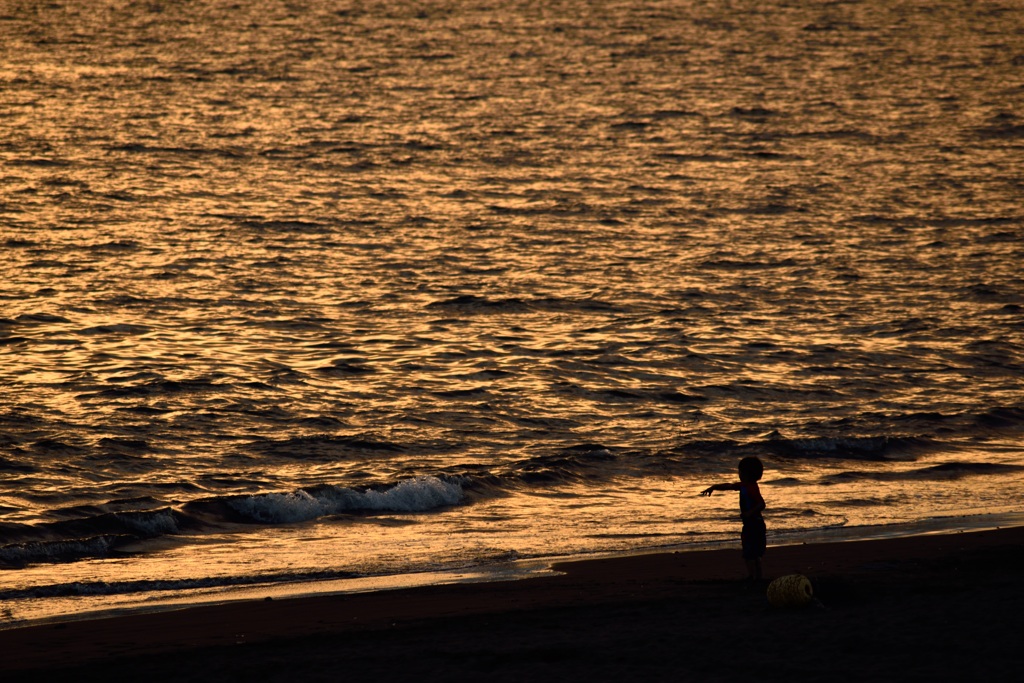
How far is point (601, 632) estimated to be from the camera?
10.7m

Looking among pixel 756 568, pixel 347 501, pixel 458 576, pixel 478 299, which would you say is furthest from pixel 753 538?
pixel 478 299

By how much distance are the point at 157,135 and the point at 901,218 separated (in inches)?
962

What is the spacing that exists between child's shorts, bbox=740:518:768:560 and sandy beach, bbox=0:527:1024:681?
0.35 meters

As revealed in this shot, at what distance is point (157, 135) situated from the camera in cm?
4441

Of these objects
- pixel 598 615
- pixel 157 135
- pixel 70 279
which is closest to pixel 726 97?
pixel 157 135

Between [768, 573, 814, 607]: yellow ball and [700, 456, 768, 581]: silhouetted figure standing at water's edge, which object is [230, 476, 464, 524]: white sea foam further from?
[768, 573, 814, 607]: yellow ball

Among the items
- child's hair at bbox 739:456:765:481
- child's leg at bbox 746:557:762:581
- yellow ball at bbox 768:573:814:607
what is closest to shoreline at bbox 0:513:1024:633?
child's leg at bbox 746:557:762:581

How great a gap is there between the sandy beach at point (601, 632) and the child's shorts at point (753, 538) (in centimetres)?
35

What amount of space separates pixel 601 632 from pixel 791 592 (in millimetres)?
1619

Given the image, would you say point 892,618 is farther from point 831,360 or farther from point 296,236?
point 296,236

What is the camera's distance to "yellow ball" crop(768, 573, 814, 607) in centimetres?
1084

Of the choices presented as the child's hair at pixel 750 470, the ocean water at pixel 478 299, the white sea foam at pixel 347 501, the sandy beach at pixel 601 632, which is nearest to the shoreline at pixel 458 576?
the ocean water at pixel 478 299

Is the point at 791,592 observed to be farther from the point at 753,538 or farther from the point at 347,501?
the point at 347,501

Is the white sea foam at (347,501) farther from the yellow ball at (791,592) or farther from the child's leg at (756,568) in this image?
the yellow ball at (791,592)
